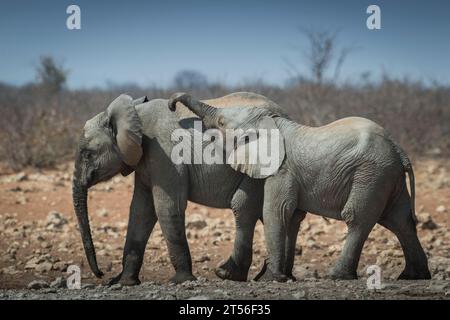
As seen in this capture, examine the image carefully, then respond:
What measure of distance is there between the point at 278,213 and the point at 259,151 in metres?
0.54

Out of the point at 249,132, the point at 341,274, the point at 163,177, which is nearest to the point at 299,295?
the point at 341,274

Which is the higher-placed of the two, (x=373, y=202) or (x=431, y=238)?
(x=373, y=202)

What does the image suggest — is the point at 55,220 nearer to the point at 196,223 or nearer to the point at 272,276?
the point at 196,223

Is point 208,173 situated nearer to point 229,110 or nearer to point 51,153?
point 229,110

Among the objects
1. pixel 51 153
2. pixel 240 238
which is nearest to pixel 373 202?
pixel 240 238

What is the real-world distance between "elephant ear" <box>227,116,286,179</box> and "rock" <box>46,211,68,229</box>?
4.22 meters

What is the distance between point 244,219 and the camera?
7699 millimetres

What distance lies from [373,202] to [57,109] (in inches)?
552

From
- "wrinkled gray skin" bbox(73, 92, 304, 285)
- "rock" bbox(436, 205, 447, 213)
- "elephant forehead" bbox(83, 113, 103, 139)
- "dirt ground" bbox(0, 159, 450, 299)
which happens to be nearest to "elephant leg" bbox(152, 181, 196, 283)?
"wrinkled gray skin" bbox(73, 92, 304, 285)

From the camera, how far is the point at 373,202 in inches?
281

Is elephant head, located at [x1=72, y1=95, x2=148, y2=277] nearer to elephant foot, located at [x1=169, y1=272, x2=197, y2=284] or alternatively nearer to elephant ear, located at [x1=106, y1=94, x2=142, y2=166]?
elephant ear, located at [x1=106, y1=94, x2=142, y2=166]

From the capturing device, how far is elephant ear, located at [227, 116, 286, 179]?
7367mm

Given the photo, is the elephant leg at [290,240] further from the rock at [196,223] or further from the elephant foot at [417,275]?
the rock at [196,223]

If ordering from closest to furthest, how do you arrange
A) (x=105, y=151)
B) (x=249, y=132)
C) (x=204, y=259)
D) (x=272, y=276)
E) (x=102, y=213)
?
(x=272, y=276) → (x=249, y=132) → (x=105, y=151) → (x=204, y=259) → (x=102, y=213)
